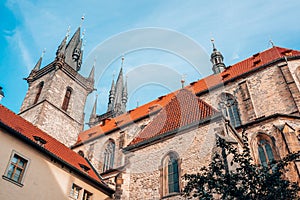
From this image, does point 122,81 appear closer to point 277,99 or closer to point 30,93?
point 30,93

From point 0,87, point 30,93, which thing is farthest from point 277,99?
point 30,93

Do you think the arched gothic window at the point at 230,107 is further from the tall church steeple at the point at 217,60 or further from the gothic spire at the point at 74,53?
the gothic spire at the point at 74,53

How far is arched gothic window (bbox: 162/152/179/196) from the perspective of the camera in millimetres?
9938

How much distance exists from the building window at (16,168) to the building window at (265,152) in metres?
9.70

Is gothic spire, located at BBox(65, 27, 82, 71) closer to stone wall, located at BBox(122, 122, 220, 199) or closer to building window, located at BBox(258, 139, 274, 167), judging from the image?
stone wall, located at BBox(122, 122, 220, 199)

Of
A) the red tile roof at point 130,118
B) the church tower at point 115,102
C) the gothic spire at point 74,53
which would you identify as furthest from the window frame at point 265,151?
the church tower at point 115,102

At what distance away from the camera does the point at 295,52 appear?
56.0 ft

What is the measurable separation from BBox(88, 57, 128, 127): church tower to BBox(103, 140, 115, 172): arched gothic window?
11368 millimetres

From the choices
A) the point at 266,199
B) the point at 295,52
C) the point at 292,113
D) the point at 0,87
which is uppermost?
the point at 295,52

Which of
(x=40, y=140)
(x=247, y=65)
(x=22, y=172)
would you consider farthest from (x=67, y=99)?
(x=247, y=65)

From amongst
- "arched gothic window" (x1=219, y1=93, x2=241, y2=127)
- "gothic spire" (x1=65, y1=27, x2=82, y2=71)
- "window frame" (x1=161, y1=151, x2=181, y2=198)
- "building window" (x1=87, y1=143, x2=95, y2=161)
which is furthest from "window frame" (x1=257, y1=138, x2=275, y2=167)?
"gothic spire" (x1=65, y1=27, x2=82, y2=71)

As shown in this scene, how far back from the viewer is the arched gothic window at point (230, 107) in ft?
51.7

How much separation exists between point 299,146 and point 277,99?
438 centimetres

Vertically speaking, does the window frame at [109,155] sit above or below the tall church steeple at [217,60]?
below
